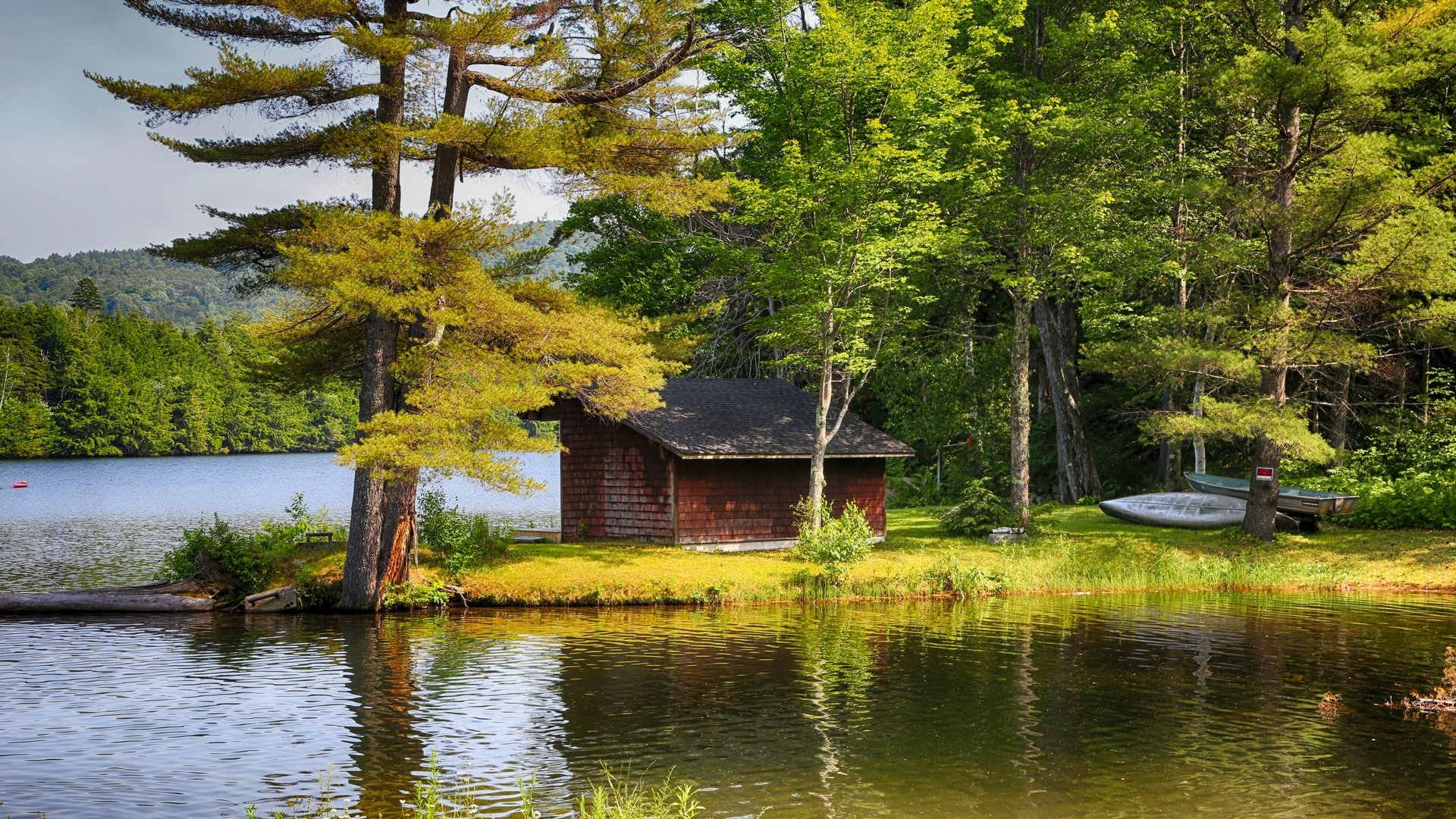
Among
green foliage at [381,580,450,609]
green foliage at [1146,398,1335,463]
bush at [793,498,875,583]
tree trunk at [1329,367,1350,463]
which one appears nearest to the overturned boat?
tree trunk at [1329,367,1350,463]

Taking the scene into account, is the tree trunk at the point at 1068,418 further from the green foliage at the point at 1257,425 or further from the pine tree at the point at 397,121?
the pine tree at the point at 397,121

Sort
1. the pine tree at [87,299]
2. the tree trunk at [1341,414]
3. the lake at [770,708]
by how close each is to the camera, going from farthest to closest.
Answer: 1. the pine tree at [87,299]
2. the tree trunk at [1341,414]
3. the lake at [770,708]

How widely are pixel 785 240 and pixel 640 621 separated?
1184 cm

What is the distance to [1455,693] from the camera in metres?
15.3

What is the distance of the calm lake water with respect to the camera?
105 ft

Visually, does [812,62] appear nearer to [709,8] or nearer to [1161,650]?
[709,8]

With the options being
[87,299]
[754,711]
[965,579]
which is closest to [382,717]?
[754,711]

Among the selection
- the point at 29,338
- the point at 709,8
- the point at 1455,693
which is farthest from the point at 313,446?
the point at 1455,693

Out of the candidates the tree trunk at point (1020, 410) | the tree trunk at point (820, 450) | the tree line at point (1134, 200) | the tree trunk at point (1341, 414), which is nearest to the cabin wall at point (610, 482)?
the tree trunk at point (820, 450)

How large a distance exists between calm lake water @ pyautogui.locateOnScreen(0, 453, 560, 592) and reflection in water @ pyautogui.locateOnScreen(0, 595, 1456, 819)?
4.94m

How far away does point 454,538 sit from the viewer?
24.8 metres

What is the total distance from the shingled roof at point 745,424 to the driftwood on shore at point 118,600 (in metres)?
10.3

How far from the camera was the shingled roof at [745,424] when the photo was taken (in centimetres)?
2842

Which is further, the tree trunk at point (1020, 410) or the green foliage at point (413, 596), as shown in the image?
the tree trunk at point (1020, 410)
